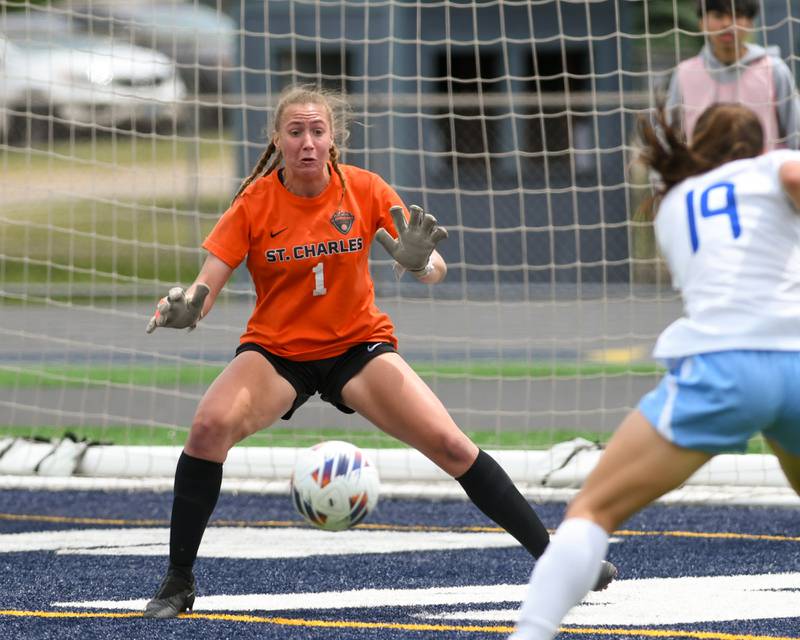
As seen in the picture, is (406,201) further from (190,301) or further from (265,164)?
(190,301)

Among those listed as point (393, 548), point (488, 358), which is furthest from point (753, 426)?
point (488, 358)

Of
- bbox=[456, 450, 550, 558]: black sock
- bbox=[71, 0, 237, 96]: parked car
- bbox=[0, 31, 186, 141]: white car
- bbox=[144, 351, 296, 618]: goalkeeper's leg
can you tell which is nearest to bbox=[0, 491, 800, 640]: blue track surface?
bbox=[144, 351, 296, 618]: goalkeeper's leg

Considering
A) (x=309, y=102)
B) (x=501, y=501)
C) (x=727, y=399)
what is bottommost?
(x=501, y=501)

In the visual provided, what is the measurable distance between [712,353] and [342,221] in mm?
1930

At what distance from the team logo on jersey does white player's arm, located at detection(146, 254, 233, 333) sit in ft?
1.31

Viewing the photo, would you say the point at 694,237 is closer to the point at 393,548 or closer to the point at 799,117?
the point at 393,548

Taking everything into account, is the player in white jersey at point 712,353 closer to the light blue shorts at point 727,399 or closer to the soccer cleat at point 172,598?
the light blue shorts at point 727,399

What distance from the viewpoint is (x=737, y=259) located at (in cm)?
353

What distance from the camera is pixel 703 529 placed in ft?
22.3

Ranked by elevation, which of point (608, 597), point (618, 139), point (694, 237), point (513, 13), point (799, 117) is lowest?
point (608, 597)

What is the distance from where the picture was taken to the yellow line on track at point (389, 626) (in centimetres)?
450

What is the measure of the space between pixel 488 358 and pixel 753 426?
861cm

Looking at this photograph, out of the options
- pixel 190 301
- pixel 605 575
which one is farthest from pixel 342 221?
pixel 605 575

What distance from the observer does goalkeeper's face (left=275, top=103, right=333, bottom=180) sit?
4992 millimetres
